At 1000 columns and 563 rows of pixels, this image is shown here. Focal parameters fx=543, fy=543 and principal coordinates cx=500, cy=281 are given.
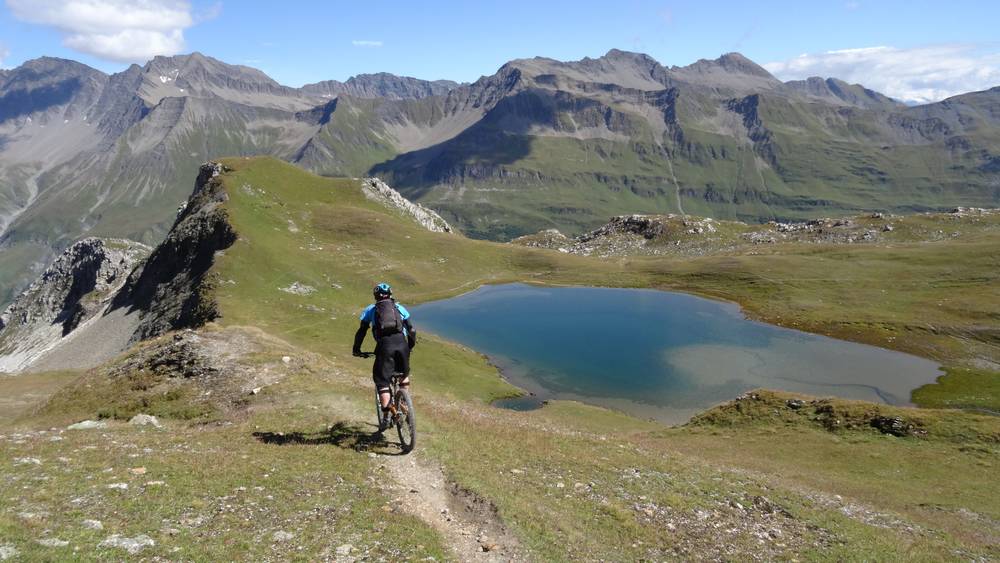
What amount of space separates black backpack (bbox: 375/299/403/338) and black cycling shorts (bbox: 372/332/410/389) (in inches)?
9.5

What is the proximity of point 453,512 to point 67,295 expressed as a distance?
694 ft

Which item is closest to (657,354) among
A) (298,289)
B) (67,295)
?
(298,289)

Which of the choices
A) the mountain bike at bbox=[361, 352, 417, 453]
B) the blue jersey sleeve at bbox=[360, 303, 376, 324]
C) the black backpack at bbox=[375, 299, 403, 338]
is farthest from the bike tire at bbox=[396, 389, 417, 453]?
the blue jersey sleeve at bbox=[360, 303, 376, 324]

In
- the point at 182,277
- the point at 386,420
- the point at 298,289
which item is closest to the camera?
the point at 386,420

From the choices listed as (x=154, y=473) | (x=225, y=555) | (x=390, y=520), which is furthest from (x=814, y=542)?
(x=154, y=473)

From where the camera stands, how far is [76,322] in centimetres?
13725

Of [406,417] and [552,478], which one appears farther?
[406,417]

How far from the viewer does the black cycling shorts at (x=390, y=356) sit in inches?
840

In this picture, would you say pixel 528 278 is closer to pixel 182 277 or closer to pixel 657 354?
pixel 657 354

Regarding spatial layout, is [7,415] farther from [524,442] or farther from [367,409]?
[524,442]

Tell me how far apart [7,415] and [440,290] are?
83.4 meters

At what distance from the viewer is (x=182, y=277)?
335ft

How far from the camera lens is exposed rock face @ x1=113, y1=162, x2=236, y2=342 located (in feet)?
278

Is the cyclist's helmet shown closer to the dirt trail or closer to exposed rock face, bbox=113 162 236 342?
the dirt trail
